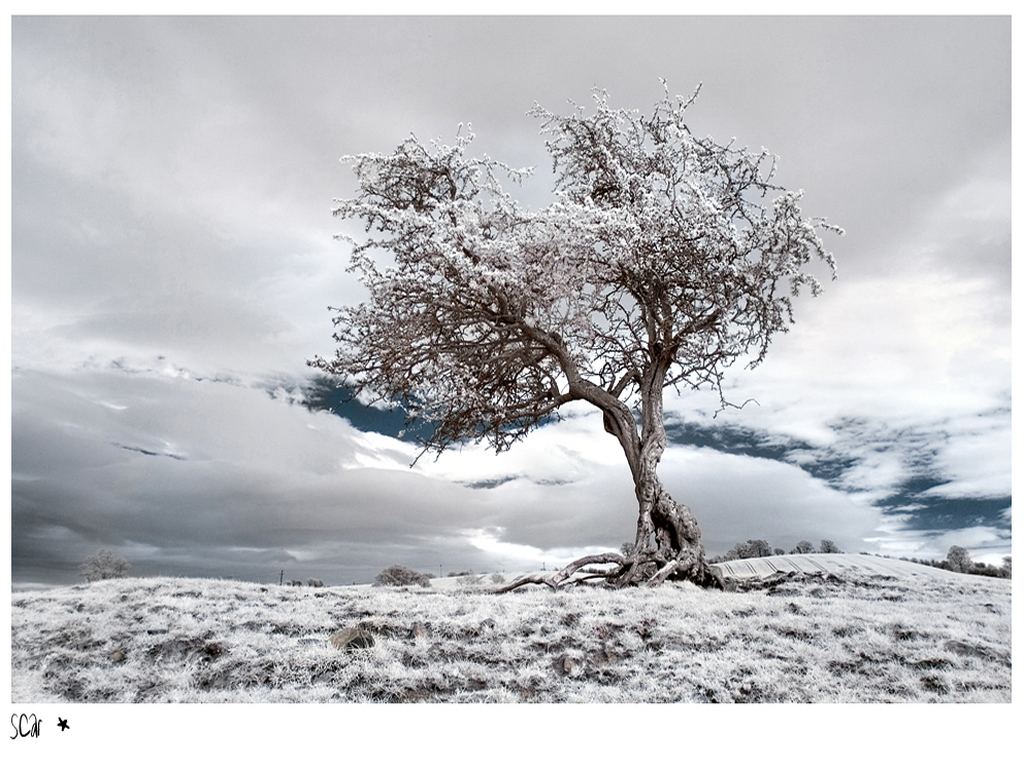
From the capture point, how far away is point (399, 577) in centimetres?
1480

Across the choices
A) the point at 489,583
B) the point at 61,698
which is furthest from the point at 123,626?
the point at 489,583

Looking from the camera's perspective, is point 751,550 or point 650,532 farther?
point 751,550

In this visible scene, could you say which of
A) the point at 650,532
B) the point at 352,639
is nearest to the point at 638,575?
the point at 650,532

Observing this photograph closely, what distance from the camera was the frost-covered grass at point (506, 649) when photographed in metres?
6.38

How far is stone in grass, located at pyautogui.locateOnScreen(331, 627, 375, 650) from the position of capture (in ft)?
23.5

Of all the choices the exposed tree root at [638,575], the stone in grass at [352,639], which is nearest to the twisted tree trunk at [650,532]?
the exposed tree root at [638,575]

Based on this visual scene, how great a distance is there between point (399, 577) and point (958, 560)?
1105 cm

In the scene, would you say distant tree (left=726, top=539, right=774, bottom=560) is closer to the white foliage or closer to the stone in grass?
the white foliage

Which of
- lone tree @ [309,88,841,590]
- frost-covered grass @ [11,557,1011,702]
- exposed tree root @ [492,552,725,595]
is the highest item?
lone tree @ [309,88,841,590]

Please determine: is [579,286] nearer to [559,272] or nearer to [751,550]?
[559,272]

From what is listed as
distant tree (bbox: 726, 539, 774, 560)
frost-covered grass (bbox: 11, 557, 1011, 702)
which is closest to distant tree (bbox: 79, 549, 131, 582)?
frost-covered grass (bbox: 11, 557, 1011, 702)

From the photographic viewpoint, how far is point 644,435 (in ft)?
42.1

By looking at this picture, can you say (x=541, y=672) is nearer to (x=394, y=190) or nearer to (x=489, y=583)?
(x=489, y=583)

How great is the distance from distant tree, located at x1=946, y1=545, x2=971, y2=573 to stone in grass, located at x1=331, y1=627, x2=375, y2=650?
1199cm
